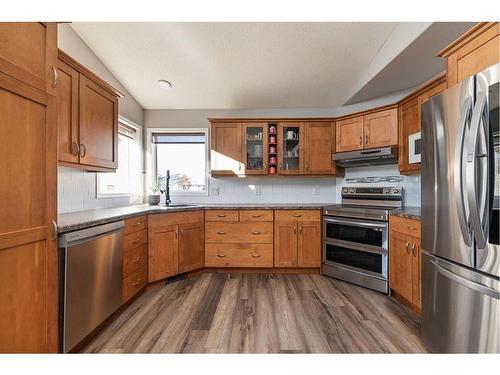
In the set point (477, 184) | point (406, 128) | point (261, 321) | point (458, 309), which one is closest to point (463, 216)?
point (477, 184)

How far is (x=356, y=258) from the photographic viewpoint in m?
2.79

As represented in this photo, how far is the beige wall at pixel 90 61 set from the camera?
7.15 ft

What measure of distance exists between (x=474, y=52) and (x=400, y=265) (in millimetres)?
1824

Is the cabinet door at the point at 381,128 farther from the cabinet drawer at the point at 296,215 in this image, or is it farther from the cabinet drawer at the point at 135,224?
the cabinet drawer at the point at 135,224

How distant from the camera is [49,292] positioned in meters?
1.27

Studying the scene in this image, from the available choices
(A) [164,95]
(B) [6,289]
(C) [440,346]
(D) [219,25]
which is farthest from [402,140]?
(B) [6,289]

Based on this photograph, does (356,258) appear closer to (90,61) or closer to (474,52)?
(474,52)

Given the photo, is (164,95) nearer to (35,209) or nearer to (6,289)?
(35,209)

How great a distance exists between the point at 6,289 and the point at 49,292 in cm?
22

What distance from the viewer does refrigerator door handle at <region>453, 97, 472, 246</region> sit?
1284mm

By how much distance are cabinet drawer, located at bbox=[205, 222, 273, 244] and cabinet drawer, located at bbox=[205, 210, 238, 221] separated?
0.22 ft

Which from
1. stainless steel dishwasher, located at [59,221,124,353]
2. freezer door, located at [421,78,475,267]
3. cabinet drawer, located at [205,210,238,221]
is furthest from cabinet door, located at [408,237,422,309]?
stainless steel dishwasher, located at [59,221,124,353]

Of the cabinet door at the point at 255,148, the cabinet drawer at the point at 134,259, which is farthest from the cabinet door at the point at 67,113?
the cabinet door at the point at 255,148

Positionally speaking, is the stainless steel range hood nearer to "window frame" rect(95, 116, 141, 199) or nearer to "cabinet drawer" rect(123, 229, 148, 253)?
"cabinet drawer" rect(123, 229, 148, 253)
